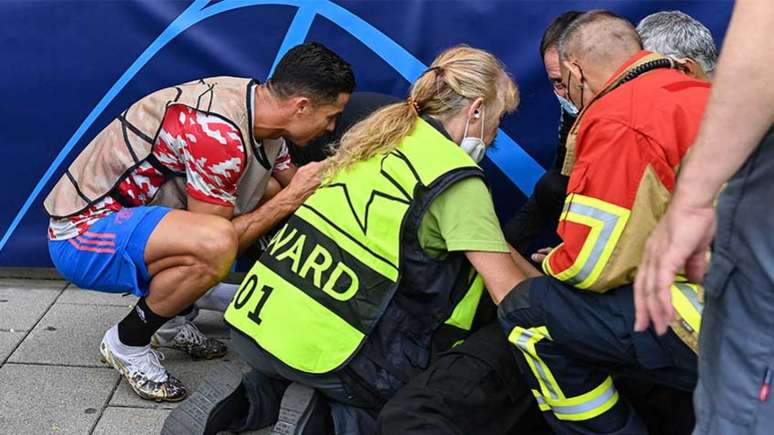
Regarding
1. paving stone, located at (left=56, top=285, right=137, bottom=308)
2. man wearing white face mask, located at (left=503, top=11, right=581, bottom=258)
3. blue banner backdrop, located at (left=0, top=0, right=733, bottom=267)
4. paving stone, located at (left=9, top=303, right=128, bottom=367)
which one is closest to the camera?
man wearing white face mask, located at (left=503, top=11, right=581, bottom=258)

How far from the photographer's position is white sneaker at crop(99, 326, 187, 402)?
3.09 m

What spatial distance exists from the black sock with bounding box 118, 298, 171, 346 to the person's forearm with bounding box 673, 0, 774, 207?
81.3 inches

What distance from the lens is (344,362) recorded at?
8.60 ft

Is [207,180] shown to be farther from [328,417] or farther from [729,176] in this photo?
[729,176]

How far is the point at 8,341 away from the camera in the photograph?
11.3 feet

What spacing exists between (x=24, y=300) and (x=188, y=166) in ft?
3.95

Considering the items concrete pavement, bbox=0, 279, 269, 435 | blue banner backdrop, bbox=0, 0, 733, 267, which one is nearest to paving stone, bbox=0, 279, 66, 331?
concrete pavement, bbox=0, 279, 269, 435

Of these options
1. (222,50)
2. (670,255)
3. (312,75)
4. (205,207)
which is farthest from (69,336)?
(670,255)

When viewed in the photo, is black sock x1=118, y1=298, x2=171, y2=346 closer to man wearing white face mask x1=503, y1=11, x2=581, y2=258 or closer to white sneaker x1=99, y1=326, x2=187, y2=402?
white sneaker x1=99, y1=326, x2=187, y2=402

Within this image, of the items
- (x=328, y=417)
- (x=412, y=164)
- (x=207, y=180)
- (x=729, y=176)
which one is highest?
(x=729, y=176)

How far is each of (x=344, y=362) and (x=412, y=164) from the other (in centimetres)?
59

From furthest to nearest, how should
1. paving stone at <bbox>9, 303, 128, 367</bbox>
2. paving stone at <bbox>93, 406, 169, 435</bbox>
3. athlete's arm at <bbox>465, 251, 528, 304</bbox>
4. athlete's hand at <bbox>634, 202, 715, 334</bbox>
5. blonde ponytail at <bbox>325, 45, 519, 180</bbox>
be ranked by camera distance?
paving stone at <bbox>9, 303, 128, 367</bbox> → paving stone at <bbox>93, 406, 169, 435</bbox> → blonde ponytail at <bbox>325, 45, 519, 180</bbox> → athlete's arm at <bbox>465, 251, 528, 304</bbox> → athlete's hand at <bbox>634, 202, 715, 334</bbox>

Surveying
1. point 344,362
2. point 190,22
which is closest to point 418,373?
point 344,362

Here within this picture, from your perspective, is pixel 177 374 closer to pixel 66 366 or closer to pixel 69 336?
pixel 66 366
